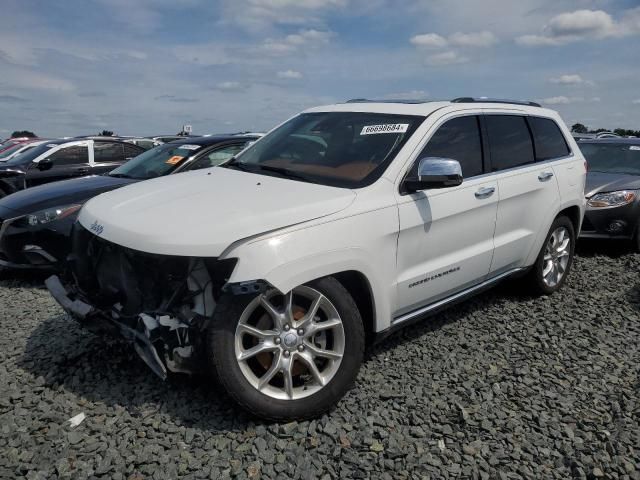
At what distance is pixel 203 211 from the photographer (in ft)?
9.63

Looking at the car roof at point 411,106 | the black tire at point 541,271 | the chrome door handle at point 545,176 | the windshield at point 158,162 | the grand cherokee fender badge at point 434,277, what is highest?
the car roof at point 411,106

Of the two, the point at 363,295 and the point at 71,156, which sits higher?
the point at 71,156

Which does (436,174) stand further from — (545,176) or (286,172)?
(545,176)

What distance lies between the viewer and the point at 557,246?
16.7ft

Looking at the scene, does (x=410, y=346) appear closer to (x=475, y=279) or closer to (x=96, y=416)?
(x=475, y=279)

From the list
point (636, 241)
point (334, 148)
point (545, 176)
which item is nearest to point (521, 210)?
point (545, 176)

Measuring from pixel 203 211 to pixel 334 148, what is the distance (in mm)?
1217

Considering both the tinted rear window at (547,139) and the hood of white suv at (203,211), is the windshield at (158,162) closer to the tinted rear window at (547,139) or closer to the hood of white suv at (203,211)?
the hood of white suv at (203,211)

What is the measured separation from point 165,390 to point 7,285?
10.6 ft

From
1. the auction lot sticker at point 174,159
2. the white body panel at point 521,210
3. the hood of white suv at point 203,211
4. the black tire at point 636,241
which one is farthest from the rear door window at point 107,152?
the black tire at point 636,241

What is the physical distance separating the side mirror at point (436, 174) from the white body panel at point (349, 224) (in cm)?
11

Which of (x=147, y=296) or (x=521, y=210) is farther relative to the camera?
(x=521, y=210)

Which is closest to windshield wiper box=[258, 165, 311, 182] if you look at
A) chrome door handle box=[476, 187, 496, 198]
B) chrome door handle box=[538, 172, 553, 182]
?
chrome door handle box=[476, 187, 496, 198]

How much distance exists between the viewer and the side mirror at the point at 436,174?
3213mm
